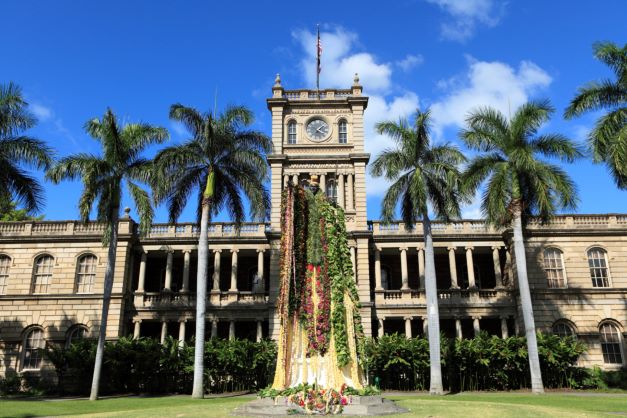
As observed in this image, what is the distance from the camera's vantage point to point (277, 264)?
98.6ft

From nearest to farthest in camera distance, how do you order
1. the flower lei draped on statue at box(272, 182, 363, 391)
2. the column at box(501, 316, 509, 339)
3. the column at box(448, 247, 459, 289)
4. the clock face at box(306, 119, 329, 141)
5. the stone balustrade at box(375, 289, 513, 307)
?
the flower lei draped on statue at box(272, 182, 363, 391), the column at box(501, 316, 509, 339), the stone balustrade at box(375, 289, 513, 307), the column at box(448, 247, 459, 289), the clock face at box(306, 119, 329, 141)

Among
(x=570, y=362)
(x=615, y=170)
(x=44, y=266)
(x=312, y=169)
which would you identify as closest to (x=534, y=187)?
(x=615, y=170)

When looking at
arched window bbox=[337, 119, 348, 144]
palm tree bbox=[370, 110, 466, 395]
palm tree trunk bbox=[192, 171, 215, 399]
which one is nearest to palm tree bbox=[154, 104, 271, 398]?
palm tree trunk bbox=[192, 171, 215, 399]

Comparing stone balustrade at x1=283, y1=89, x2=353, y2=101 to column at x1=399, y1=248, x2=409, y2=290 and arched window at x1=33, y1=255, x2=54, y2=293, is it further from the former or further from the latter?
arched window at x1=33, y1=255, x2=54, y2=293

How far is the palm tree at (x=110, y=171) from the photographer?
2275 centimetres

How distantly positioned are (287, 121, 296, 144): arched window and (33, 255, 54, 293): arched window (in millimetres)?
15771

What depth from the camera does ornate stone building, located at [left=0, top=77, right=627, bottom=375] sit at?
30375 millimetres

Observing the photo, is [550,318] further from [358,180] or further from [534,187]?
[358,180]

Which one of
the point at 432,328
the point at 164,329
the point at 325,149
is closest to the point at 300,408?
the point at 432,328

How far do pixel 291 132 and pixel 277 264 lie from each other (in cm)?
829

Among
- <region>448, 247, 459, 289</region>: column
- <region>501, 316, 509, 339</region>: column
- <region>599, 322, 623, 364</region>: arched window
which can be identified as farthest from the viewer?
<region>448, 247, 459, 289</region>: column

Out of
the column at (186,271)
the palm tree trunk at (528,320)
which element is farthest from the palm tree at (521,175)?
the column at (186,271)

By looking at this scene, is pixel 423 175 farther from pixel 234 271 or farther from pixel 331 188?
pixel 234 271

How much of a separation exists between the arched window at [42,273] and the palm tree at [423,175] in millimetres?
20284
